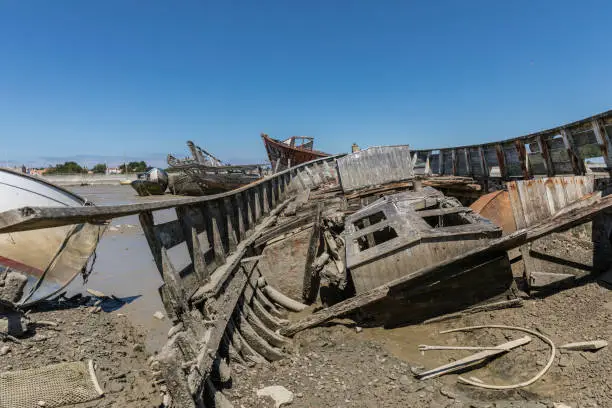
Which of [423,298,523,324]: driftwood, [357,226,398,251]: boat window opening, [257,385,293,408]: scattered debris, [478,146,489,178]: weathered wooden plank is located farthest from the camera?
[478,146,489,178]: weathered wooden plank

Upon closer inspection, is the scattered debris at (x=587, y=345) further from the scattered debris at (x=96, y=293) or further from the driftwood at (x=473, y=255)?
the scattered debris at (x=96, y=293)

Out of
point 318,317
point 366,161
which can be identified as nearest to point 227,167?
point 366,161

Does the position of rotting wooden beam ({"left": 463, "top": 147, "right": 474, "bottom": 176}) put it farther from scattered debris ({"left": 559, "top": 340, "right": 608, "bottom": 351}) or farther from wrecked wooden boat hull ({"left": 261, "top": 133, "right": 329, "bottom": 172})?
wrecked wooden boat hull ({"left": 261, "top": 133, "right": 329, "bottom": 172})

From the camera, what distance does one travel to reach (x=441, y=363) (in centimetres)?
468

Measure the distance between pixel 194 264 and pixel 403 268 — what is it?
9.53 feet

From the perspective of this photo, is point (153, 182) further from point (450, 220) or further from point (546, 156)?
point (546, 156)

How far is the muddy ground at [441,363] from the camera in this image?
12.7 feet

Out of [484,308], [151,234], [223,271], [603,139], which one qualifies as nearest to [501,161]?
[603,139]

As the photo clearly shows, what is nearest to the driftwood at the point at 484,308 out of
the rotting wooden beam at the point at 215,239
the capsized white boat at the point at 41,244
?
the rotting wooden beam at the point at 215,239

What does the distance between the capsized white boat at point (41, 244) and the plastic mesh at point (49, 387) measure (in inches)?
149

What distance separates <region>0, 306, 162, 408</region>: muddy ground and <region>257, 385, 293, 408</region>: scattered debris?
1290mm

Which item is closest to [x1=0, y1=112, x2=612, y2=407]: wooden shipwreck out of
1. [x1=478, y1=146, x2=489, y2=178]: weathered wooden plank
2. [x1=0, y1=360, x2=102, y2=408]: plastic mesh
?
[x1=0, y1=360, x2=102, y2=408]: plastic mesh

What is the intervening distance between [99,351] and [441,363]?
205 inches

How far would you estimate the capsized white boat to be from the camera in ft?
27.1
